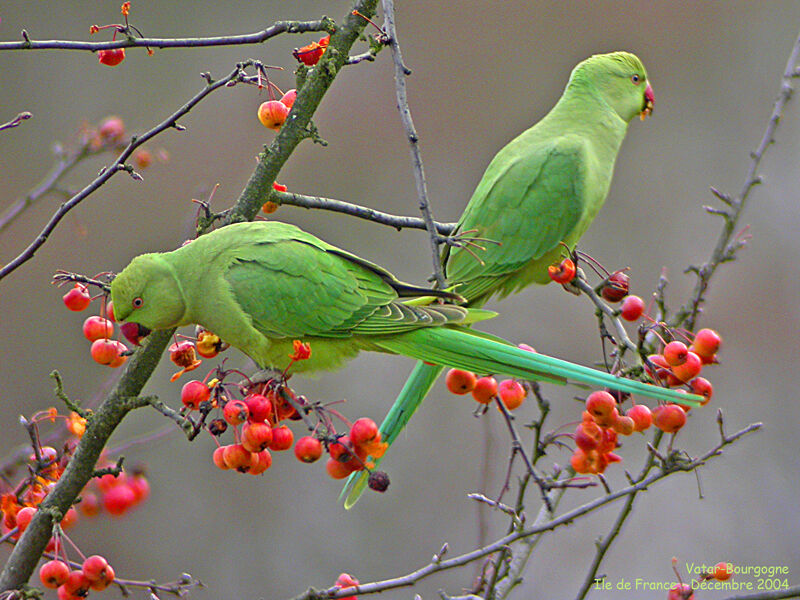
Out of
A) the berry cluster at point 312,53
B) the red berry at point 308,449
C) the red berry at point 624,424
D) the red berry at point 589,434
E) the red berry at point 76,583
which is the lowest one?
the red berry at point 76,583

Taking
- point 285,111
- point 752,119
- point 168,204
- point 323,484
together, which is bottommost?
point 323,484

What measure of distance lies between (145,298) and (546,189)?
1469 millimetres

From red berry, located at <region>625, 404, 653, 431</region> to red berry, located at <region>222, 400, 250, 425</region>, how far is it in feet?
2.93

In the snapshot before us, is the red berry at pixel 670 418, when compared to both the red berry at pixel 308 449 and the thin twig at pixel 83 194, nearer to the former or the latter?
the red berry at pixel 308 449

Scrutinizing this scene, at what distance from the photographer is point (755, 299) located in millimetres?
5277

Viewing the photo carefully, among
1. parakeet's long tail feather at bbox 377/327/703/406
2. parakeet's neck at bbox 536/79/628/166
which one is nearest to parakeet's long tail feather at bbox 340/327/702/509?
parakeet's long tail feather at bbox 377/327/703/406

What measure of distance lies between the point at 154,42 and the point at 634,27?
5173mm

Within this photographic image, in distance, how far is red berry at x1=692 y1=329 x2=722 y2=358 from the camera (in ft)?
6.38

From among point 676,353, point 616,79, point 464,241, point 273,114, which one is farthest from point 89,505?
point 616,79

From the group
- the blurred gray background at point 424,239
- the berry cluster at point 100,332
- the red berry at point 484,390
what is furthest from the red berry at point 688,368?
the blurred gray background at point 424,239

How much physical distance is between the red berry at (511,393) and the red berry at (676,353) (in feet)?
1.51

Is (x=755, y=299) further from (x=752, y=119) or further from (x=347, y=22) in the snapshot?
(x=347, y=22)

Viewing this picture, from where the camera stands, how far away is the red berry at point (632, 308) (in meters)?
2.12

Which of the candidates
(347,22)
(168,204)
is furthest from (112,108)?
(347,22)
